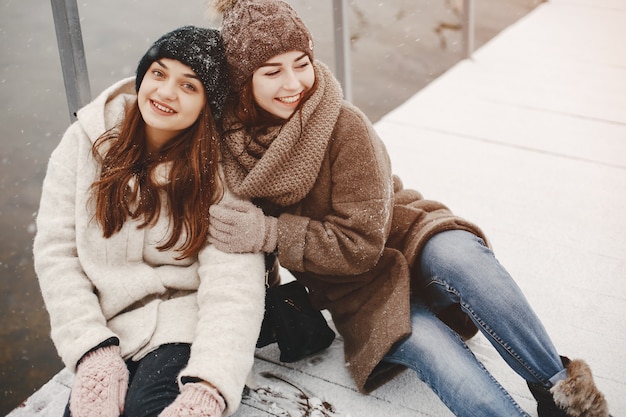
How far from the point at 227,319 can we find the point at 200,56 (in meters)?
0.66

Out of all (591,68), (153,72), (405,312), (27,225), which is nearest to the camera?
(153,72)

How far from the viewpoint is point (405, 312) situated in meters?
Result: 1.84

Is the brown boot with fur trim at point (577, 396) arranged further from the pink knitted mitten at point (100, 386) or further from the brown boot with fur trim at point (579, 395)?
the pink knitted mitten at point (100, 386)

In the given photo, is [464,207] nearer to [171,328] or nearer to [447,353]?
[447,353]

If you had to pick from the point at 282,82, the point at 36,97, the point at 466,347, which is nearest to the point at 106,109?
the point at 282,82

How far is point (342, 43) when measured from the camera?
3.53m

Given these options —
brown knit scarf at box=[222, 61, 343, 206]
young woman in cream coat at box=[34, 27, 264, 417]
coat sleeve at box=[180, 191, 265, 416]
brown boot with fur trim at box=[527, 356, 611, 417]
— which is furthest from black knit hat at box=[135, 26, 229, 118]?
brown boot with fur trim at box=[527, 356, 611, 417]

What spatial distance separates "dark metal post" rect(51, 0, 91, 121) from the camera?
2.10 m

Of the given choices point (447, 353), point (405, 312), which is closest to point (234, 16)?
point (405, 312)

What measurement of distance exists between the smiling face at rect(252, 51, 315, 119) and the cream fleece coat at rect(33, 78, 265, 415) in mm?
385

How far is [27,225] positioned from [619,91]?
13.1ft

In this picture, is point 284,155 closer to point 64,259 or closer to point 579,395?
point 64,259

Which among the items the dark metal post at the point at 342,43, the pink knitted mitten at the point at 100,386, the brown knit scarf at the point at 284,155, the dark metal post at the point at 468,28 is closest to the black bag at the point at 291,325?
the brown knit scarf at the point at 284,155

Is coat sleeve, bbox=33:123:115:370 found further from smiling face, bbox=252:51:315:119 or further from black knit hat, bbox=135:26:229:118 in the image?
smiling face, bbox=252:51:315:119
